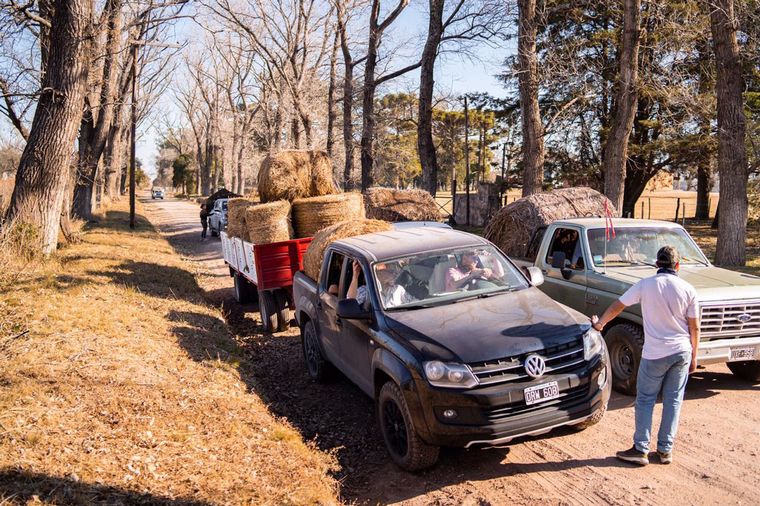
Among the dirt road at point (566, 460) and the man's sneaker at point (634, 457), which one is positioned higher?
the man's sneaker at point (634, 457)

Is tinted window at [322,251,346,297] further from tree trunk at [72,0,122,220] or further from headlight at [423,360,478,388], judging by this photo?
tree trunk at [72,0,122,220]

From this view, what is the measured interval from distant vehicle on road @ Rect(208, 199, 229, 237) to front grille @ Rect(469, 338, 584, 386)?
910 inches

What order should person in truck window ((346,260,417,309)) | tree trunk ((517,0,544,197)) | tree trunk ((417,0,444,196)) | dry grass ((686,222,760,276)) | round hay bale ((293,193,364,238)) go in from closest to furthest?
person in truck window ((346,260,417,309)), round hay bale ((293,193,364,238)), dry grass ((686,222,760,276)), tree trunk ((517,0,544,197)), tree trunk ((417,0,444,196))

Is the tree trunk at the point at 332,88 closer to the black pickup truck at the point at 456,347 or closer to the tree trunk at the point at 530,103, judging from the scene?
the tree trunk at the point at 530,103

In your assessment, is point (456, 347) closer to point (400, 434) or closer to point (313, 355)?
point (400, 434)

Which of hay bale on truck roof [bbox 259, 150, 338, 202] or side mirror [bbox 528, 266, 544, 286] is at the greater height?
hay bale on truck roof [bbox 259, 150, 338, 202]

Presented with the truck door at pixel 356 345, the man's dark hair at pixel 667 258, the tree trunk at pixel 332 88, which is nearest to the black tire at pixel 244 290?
the truck door at pixel 356 345

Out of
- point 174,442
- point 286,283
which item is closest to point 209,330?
point 286,283

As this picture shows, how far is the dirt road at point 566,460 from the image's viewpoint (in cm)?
463

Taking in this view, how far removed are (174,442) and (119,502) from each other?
1087mm

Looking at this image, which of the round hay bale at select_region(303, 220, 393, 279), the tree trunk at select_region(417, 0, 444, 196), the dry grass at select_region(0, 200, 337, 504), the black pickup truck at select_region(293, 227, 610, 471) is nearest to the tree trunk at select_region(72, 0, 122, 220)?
the tree trunk at select_region(417, 0, 444, 196)

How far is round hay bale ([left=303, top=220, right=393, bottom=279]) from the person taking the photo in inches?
323

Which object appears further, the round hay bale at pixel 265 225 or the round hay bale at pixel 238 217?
the round hay bale at pixel 238 217

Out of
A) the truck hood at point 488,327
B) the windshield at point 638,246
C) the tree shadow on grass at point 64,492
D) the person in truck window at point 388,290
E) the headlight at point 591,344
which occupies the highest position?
the windshield at point 638,246
